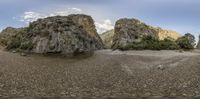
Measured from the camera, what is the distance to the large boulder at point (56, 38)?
46531 mm

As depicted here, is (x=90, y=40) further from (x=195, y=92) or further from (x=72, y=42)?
(x=195, y=92)

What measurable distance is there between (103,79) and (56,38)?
816 inches

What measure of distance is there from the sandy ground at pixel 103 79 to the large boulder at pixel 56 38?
1079 centimetres

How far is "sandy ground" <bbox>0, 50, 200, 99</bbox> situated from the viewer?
23.6 m

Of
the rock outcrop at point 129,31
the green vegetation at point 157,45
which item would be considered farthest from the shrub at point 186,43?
the rock outcrop at point 129,31

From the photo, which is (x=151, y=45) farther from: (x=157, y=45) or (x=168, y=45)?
(x=168, y=45)

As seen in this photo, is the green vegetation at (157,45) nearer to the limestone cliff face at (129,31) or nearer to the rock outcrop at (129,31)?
the rock outcrop at (129,31)

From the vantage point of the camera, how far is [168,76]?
2914 cm

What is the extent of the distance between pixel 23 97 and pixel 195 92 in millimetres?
10561

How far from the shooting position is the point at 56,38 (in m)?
47.3

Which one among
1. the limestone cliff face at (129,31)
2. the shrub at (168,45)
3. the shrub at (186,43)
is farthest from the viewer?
the limestone cliff face at (129,31)

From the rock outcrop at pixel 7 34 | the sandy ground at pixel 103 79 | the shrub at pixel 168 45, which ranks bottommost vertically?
the sandy ground at pixel 103 79

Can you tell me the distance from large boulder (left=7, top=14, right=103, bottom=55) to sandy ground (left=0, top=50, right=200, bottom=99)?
35.4ft

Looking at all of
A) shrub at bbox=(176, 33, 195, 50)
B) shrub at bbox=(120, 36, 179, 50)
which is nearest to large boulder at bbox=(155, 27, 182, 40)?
shrub at bbox=(176, 33, 195, 50)
